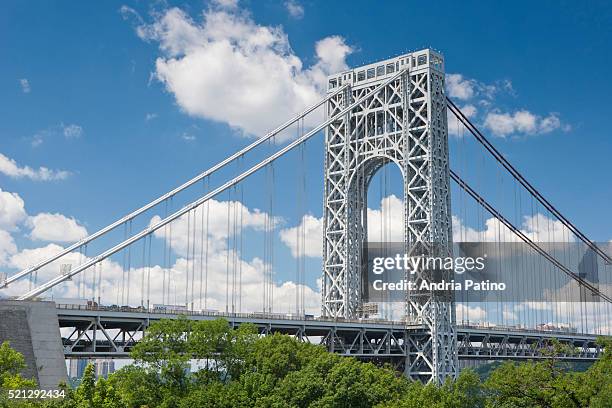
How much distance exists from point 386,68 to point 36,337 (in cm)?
5466

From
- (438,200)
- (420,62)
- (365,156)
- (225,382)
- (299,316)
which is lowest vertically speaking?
(225,382)

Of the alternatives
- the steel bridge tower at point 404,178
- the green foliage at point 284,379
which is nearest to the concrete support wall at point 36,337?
the green foliage at point 284,379

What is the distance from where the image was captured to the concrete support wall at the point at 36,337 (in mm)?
47000

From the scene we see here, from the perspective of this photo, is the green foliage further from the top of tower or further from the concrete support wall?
the top of tower

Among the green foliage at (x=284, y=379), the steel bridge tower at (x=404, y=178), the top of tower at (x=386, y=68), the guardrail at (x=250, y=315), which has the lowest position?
the green foliage at (x=284, y=379)

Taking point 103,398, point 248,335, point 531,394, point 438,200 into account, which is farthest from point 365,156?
point 103,398

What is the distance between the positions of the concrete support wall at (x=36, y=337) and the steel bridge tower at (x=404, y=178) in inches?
1638

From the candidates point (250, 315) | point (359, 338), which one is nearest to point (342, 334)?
point (359, 338)

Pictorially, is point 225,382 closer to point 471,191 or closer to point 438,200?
point 438,200

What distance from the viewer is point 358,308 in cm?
8669

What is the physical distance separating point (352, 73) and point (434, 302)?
29.1 meters

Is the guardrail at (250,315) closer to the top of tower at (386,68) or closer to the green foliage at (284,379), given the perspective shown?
the green foliage at (284,379)

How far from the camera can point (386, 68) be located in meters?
90.4

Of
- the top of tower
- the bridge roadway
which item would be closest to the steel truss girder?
the bridge roadway
